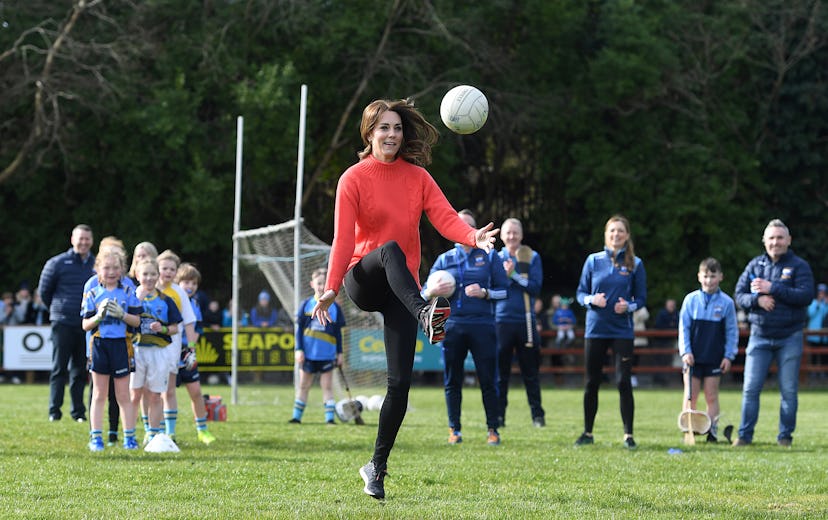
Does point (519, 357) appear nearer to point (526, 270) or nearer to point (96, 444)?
point (526, 270)

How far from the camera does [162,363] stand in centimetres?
1066

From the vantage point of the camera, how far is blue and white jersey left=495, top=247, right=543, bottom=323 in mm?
13312

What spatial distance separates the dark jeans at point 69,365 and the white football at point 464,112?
7.73 meters

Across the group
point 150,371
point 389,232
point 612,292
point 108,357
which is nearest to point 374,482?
point 389,232

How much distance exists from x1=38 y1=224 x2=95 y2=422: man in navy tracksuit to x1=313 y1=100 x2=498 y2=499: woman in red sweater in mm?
7568

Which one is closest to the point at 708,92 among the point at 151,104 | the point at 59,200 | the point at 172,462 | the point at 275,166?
the point at 275,166

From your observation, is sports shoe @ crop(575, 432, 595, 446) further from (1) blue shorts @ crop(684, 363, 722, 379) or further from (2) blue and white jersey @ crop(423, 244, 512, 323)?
(1) blue shorts @ crop(684, 363, 722, 379)

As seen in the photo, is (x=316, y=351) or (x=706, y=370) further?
(x=316, y=351)

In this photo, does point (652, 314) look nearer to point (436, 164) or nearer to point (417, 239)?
point (436, 164)

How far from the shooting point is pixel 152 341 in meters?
10.7

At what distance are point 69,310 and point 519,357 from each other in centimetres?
517

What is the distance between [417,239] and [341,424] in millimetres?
7334

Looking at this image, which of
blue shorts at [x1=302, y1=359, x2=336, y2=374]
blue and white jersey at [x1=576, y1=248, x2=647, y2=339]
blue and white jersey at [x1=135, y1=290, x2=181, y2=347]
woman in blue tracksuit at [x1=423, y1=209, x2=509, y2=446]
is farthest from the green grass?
blue and white jersey at [x1=576, y1=248, x2=647, y2=339]

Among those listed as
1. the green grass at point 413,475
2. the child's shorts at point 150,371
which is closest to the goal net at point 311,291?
the green grass at point 413,475
